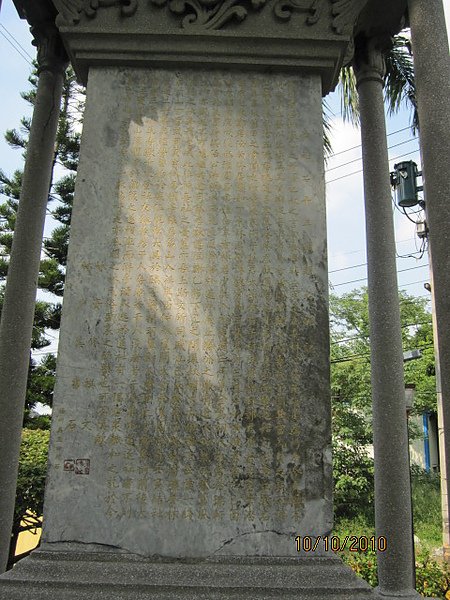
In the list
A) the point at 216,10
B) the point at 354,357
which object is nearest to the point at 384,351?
the point at 216,10

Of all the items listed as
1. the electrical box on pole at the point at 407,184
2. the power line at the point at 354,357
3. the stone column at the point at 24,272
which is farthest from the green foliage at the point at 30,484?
the power line at the point at 354,357

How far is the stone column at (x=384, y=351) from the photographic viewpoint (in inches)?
190

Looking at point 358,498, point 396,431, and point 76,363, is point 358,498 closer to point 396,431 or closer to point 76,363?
point 396,431

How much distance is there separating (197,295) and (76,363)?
0.93 metres

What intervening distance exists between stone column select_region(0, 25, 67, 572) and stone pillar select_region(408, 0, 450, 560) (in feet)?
11.8

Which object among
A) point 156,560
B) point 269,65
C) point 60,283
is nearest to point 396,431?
point 156,560

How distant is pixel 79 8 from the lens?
4426mm

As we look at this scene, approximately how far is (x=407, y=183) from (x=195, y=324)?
33.1 feet

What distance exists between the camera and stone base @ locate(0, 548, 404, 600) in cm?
312

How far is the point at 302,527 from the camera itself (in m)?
3.45

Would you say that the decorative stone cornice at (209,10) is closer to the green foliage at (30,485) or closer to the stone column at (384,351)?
the stone column at (384,351)

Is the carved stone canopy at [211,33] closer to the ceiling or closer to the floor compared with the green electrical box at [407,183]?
closer to the floor

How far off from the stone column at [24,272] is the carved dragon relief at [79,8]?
1.53 metres

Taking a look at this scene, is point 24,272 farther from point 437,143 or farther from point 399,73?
point 399,73
